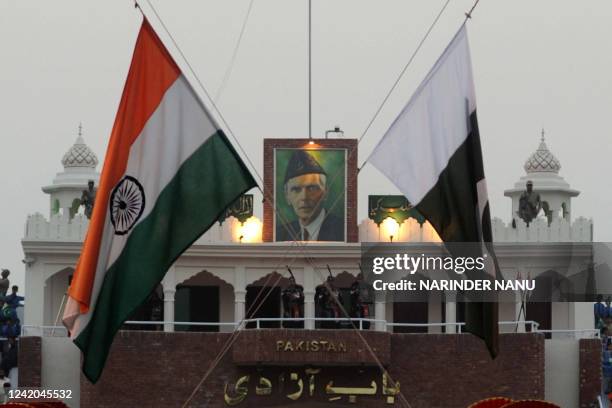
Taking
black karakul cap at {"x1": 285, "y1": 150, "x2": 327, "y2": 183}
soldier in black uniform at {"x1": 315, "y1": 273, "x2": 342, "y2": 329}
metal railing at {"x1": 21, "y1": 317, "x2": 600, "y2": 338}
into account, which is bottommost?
metal railing at {"x1": 21, "y1": 317, "x2": 600, "y2": 338}

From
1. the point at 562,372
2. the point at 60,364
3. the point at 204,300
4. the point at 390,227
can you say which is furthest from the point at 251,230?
the point at 562,372

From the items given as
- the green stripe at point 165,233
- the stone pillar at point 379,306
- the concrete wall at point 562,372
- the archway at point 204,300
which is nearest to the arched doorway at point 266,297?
the archway at point 204,300

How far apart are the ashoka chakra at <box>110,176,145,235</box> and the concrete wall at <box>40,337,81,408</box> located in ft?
87.9

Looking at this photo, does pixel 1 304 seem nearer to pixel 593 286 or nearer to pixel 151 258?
pixel 593 286

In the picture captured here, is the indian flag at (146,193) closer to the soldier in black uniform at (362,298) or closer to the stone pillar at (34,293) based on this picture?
the soldier in black uniform at (362,298)

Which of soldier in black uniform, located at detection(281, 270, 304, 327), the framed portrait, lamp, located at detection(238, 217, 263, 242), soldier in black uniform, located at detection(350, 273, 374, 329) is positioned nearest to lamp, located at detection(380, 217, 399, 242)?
the framed portrait

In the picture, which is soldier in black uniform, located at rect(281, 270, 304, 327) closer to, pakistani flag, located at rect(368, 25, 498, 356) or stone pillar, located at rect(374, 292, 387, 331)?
stone pillar, located at rect(374, 292, 387, 331)

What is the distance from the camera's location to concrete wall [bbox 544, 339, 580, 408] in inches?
2056

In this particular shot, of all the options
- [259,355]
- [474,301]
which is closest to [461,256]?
[474,301]

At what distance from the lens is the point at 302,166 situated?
2131 inches

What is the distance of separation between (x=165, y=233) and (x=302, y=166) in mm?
28630

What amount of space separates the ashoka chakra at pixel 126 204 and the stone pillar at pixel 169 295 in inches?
1084

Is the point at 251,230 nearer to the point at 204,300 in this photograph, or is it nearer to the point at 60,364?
the point at 204,300

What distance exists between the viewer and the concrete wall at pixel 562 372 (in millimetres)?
52219
